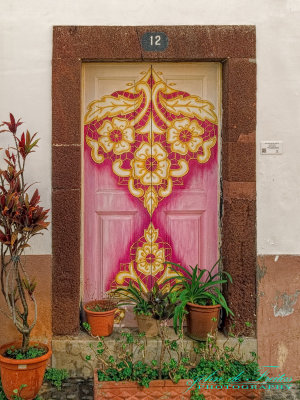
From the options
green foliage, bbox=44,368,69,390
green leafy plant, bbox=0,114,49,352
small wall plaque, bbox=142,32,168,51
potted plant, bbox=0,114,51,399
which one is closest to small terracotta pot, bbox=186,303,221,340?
green foliage, bbox=44,368,69,390

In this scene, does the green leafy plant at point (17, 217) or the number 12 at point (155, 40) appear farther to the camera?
the number 12 at point (155, 40)

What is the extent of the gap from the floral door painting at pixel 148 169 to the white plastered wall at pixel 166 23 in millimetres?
409

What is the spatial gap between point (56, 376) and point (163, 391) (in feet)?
3.35

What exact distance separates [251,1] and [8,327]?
342cm

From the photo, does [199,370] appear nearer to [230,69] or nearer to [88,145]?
[88,145]

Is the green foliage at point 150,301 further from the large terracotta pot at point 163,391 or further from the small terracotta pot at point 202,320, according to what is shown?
the large terracotta pot at point 163,391

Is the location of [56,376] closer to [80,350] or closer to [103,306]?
[80,350]

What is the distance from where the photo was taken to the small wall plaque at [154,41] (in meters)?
4.41

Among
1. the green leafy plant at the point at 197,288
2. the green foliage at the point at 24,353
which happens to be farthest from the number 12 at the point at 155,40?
the green foliage at the point at 24,353

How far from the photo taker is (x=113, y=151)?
186 inches

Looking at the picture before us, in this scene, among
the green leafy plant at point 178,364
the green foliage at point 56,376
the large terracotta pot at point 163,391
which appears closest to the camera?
the large terracotta pot at point 163,391

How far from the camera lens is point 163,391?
3771 mm

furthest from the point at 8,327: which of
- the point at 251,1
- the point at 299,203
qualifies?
the point at 251,1

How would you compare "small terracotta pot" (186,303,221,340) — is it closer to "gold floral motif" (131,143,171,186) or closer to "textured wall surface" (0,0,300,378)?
"textured wall surface" (0,0,300,378)
